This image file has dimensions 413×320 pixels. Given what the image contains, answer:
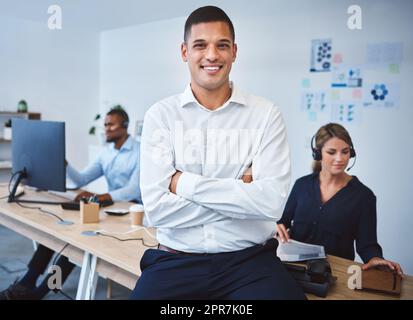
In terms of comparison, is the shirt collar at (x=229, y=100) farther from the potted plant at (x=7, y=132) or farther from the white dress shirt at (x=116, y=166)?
the potted plant at (x=7, y=132)

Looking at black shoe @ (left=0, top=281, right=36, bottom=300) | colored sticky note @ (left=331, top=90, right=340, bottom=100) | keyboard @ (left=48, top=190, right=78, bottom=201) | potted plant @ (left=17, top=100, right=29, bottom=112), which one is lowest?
black shoe @ (left=0, top=281, right=36, bottom=300)

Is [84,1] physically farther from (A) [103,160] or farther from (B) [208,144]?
(B) [208,144]

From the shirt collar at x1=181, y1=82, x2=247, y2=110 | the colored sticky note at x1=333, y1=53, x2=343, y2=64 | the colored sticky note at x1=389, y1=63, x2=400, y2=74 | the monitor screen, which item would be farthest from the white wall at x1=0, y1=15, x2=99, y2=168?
the shirt collar at x1=181, y1=82, x2=247, y2=110

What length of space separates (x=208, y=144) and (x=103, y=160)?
1.90 meters

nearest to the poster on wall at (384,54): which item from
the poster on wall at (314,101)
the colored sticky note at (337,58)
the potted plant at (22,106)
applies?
the colored sticky note at (337,58)

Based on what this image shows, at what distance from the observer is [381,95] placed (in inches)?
119

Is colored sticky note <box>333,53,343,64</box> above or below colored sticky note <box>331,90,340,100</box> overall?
above

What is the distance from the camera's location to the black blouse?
1.89 metres

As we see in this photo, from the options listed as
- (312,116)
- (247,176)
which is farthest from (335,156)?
(312,116)

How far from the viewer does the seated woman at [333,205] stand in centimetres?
190

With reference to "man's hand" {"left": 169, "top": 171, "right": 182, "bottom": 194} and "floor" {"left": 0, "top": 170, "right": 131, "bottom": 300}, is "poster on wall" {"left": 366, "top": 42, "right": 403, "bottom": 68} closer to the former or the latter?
"man's hand" {"left": 169, "top": 171, "right": 182, "bottom": 194}

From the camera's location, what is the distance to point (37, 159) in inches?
92.2

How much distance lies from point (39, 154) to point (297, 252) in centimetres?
154

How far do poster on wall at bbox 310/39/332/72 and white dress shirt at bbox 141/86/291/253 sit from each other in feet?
7.03
